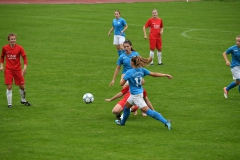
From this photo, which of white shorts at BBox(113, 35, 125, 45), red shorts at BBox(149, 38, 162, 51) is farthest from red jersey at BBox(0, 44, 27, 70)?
white shorts at BBox(113, 35, 125, 45)

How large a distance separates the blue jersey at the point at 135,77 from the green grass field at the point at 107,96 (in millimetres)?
1221

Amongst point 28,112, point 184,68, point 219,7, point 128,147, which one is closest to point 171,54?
point 184,68

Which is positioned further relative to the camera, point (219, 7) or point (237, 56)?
point (219, 7)

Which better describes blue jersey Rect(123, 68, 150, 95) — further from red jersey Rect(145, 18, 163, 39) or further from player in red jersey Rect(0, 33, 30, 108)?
red jersey Rect(145, 18, 163, 39)

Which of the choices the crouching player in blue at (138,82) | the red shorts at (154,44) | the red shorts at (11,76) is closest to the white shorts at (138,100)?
the crouching player in blue at (138,82)

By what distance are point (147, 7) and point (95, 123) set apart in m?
34.2

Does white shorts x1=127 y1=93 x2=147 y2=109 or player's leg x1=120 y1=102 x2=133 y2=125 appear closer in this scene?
white shorts x1=127 y1=93 x2=147 y2=109

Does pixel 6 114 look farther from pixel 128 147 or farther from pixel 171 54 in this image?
pixel 171 54

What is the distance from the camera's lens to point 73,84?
70.8 feet

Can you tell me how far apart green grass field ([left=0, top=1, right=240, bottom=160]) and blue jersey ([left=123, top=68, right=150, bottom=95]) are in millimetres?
1221

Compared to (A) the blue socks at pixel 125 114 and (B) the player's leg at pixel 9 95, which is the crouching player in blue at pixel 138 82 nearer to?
(A) the blue socks at pixel 125 114

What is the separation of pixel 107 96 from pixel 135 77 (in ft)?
17.1

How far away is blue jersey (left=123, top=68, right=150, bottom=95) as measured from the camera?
565 inches

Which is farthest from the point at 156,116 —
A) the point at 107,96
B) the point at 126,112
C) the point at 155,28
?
the point at 155,28
